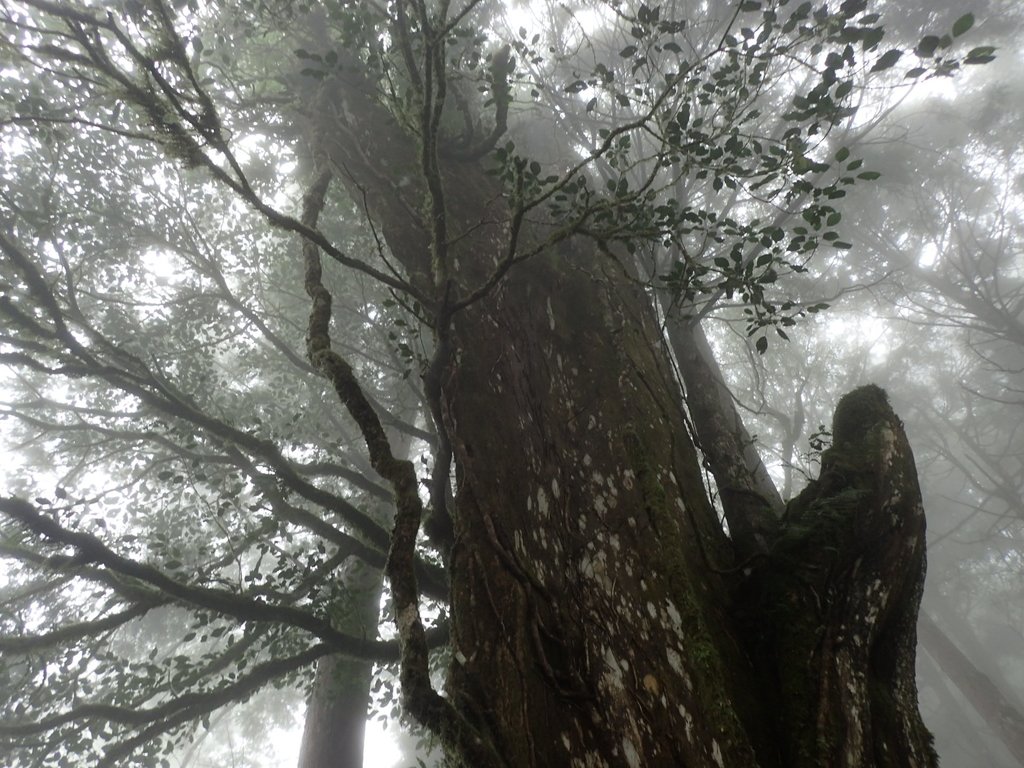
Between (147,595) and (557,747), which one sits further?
(147,595)

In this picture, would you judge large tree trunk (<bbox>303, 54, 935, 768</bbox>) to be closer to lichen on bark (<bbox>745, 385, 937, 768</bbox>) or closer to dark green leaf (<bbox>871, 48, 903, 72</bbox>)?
lichen on bark (<bbox>745, 385, 937, 768</bbox>)

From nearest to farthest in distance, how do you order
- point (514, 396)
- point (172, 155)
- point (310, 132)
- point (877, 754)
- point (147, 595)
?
point (877, 754) → point (172, 155) → point (514, 396) → point (147, 595) → point (310, 132)

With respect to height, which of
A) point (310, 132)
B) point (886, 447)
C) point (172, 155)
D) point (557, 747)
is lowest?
point (557, 747)

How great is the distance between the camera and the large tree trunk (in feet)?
6.51

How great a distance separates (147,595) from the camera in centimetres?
388

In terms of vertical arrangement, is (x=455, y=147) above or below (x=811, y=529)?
above

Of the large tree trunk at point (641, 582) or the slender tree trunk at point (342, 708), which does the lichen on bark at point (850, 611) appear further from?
the slender tree trunk at point (342, 708)

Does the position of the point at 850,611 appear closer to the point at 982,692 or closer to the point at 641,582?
the point at 641,582

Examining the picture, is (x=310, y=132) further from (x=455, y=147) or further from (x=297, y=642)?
(x=297, y=642)

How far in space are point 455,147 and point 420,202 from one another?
72 cm

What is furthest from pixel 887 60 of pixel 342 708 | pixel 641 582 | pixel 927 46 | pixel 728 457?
pixel 342 708

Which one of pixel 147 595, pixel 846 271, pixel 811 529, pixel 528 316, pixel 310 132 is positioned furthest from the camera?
pixel 846 271

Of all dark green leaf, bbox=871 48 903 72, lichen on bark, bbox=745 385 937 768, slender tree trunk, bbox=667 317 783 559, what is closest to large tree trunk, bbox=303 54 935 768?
lichen on bark, bbox=745 385 937 768

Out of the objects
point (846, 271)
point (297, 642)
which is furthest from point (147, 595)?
point (846, 271)
